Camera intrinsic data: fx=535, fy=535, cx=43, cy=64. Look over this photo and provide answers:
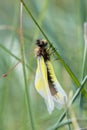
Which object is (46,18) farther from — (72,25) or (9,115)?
(9,115)

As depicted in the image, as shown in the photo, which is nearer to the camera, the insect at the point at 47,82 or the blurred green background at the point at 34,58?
the insect at the point at 47,82

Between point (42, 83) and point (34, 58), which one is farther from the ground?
point (34, 58)

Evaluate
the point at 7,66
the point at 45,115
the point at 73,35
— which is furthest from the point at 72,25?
the point at 45,115

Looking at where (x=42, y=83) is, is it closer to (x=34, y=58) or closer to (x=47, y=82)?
(x=47, y=82)

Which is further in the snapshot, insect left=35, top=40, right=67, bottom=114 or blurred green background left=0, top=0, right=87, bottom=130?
blurred green background left=0, top=0, right=87, bottom=130

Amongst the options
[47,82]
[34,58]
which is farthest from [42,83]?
[34,58]
